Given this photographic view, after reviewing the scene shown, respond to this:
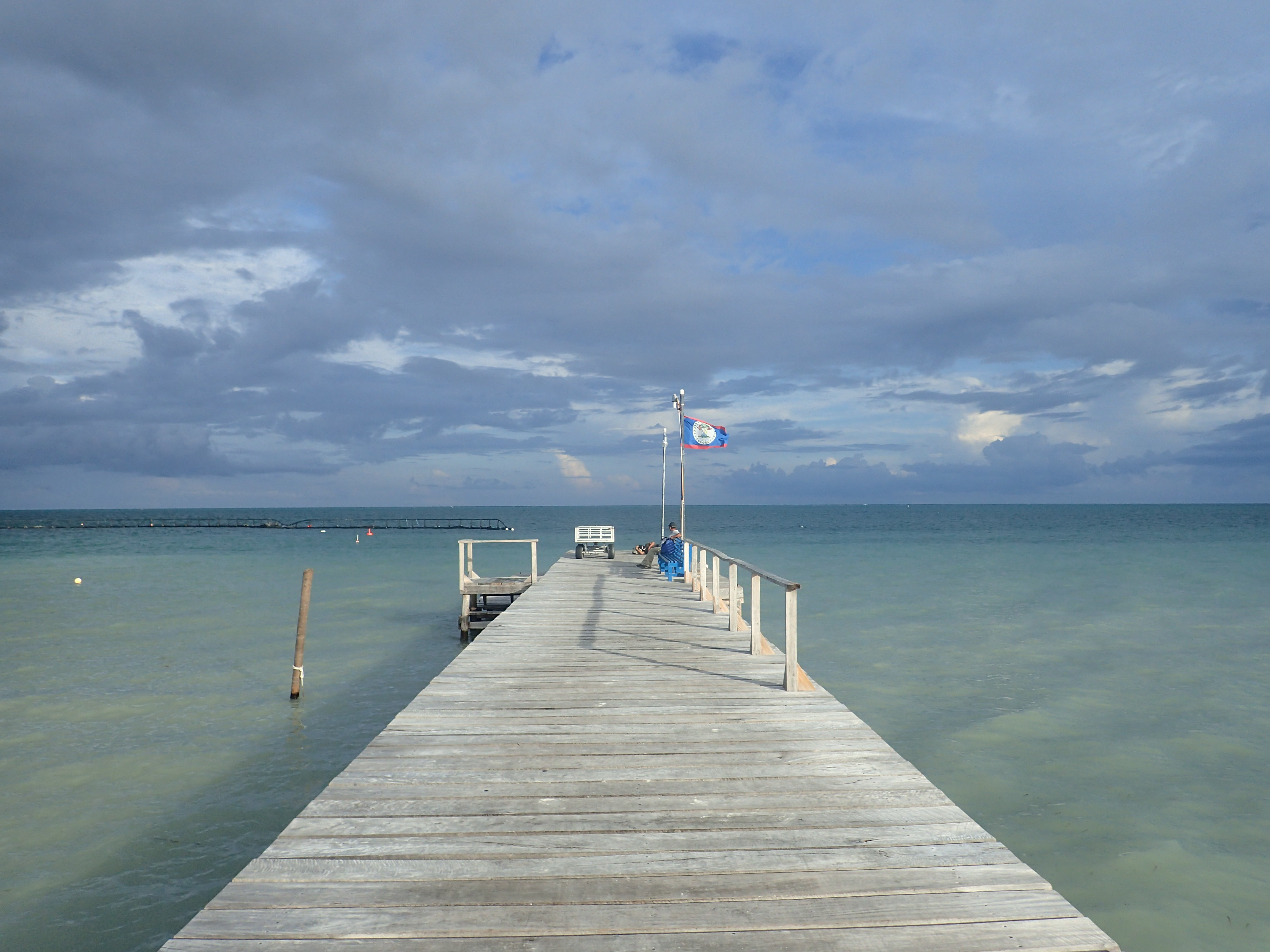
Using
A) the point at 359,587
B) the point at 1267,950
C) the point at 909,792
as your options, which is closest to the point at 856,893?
the point at 909,792

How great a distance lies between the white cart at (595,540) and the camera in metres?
23.5

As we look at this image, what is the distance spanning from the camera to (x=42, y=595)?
25312 millimetres

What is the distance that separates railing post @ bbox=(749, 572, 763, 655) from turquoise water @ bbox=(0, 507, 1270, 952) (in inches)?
98.6

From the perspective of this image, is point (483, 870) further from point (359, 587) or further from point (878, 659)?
point (359, 587)

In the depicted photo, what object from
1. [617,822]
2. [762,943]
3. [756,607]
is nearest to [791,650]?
[756,607]

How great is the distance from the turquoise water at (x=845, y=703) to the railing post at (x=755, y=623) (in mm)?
2504

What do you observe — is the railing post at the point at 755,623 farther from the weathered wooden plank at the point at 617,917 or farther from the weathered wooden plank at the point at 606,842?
the weathered wooden plank at the point at 617,917

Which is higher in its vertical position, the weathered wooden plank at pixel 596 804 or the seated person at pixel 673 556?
the seated person at pixel 673 556

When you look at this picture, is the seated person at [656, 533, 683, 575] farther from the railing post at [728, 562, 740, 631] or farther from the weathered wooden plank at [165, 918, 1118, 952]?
the weathered wooden plank at [165, 918, 1118, 952]

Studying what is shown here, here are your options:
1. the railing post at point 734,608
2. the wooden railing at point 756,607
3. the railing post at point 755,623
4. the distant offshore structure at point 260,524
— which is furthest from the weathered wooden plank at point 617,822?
the distant offshore structure at point 260,524

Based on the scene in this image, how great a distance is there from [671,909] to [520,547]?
50.7 meters

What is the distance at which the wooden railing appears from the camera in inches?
261

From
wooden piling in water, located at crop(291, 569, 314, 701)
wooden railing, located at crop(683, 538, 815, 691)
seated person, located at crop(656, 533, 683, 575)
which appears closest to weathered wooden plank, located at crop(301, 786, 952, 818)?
wooden railing, located at crop(683, 538, 815, 691)

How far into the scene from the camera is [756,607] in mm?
8008
